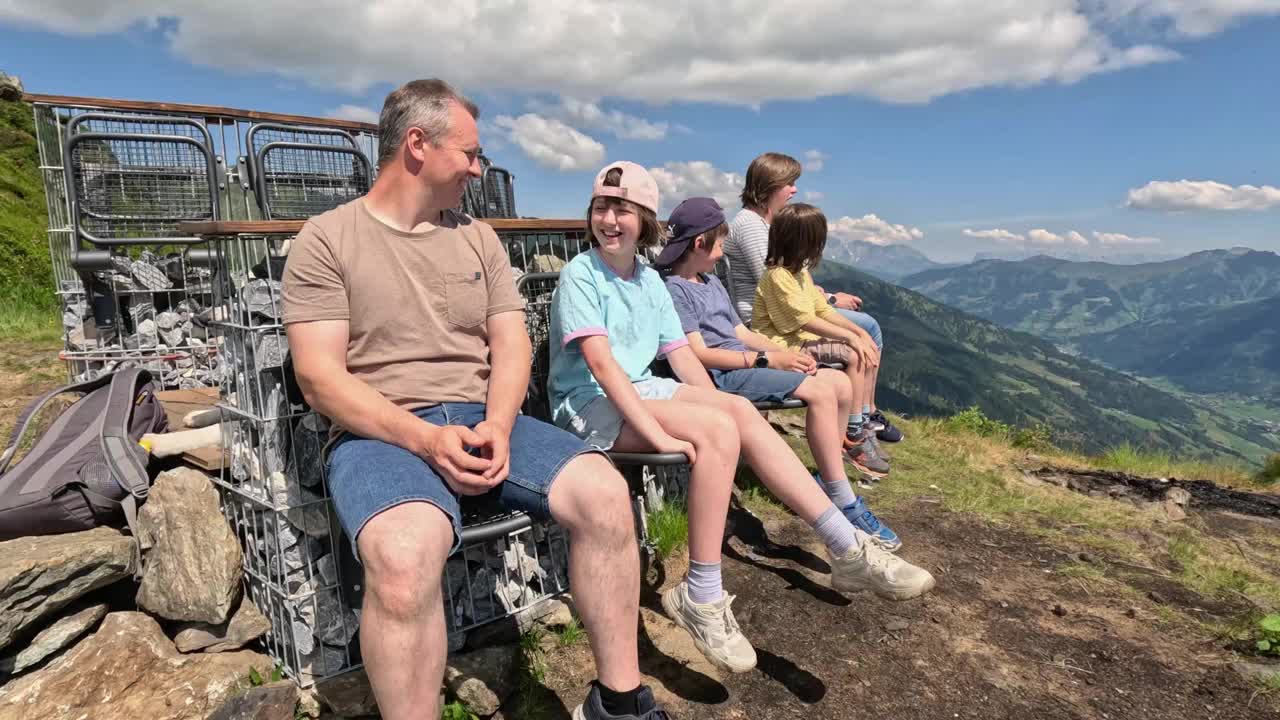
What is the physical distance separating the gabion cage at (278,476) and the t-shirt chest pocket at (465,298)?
0.68 metres

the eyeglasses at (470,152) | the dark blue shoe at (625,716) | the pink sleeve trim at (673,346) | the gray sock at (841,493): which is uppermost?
the eyeglasses at (470,152)

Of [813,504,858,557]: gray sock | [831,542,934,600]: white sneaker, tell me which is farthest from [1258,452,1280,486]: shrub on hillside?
[813,504,858,557]: gray sock

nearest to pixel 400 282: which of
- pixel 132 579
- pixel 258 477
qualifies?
pixel 258 477

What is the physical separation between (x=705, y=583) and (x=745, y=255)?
9.31 feet

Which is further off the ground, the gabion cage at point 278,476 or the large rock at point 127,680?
the gabion cage at point 278,476

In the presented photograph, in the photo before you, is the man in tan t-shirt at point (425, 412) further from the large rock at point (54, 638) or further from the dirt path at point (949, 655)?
the large rock at point (54, 638)

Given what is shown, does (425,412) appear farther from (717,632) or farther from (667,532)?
(667,532)

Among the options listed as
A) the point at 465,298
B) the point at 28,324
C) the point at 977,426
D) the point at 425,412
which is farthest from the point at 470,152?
the point at 28,324

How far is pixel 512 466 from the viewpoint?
2.53m

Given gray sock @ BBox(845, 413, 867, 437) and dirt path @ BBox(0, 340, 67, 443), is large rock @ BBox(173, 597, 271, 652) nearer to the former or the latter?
dirt path @ BBox(0, 340, 67, 443)

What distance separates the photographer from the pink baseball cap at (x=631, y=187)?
3180mm

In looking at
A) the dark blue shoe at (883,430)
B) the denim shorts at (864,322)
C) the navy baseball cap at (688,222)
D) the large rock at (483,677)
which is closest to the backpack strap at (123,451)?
the large rock at (483,677)

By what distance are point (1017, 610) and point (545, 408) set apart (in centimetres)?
263

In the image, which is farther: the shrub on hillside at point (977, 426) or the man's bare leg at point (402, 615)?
the shrub on hillside at point (977, 426)
